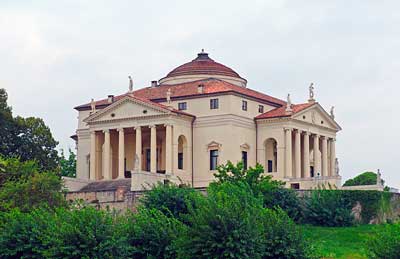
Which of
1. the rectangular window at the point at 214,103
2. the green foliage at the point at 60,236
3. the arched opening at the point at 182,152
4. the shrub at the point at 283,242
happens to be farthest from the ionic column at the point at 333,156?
the shrub at the point at 283,242

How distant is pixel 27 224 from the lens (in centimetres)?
6744

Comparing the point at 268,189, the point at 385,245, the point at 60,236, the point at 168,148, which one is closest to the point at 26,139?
the point at 168,148

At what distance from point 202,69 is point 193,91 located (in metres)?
6.09

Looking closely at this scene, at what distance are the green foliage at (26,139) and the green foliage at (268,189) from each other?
67.2 ft

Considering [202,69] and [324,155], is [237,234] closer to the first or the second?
[324,155]

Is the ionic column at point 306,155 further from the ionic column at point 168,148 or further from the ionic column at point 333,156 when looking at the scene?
the ionic column at point 168,148

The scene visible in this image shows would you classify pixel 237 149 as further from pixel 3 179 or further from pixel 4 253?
pixel 4 253

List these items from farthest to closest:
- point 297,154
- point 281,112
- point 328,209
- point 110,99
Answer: point 110,99 < point 297,154 < point 281,112 < point 328,209

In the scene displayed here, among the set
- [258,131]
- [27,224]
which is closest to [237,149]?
[258,131]

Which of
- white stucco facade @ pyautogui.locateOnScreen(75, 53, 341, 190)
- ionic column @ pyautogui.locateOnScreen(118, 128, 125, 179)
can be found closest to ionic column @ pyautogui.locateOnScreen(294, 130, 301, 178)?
white stucco facade @ pyautogui.locateOnScreen(75, 53, 341, 190)

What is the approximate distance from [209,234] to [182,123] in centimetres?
3895

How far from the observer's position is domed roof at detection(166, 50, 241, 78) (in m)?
107

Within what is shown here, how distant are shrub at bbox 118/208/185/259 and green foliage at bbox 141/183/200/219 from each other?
9.52 m

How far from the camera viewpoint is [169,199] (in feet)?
254
